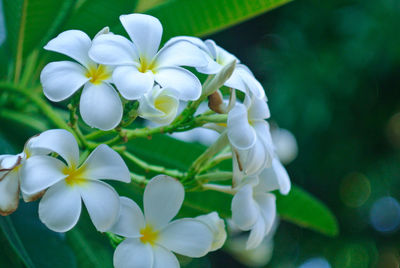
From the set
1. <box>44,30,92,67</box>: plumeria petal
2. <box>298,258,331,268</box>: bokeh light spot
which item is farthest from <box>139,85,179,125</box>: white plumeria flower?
<box>298,258,331,268</box>: bokeh light spot

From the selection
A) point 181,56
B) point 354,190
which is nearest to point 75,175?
A: point 181,56

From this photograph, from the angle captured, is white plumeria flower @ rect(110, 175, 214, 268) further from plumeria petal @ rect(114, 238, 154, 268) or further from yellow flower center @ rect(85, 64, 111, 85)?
yellow flower center @ rect(85, 64, 111, 85)

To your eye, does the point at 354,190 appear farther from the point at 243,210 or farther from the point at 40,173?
the point at 40,173

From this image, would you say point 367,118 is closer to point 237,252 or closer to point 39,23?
point 237,252

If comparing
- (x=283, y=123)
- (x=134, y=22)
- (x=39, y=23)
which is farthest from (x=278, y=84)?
(x=134, y=22)

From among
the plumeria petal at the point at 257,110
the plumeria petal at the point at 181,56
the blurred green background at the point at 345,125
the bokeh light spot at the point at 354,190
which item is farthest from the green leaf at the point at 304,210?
the bokeh light spot at the point at 354,190
